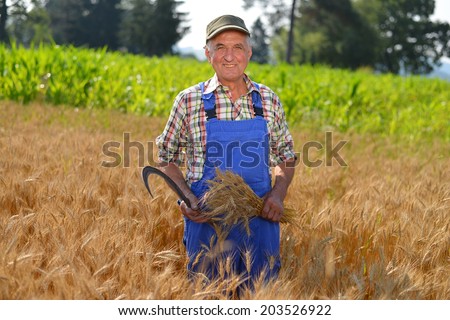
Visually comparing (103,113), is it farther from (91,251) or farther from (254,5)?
(254,5)

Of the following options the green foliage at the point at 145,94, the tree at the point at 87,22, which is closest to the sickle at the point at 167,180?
the green foliage at the point at 145,94

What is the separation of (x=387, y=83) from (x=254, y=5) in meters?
23.5

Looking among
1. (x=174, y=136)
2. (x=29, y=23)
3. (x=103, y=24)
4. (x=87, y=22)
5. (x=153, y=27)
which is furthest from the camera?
(x=103, y=24)

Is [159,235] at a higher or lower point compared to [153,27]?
lower

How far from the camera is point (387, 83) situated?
570 inches

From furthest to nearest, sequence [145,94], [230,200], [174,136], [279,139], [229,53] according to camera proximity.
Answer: [145,94] < [279,139] < [174,136] < [229,53] < [230,200]

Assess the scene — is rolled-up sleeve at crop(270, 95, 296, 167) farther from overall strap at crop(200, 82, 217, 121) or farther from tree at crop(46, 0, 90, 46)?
tree at crop(46, 0, 90, 46)

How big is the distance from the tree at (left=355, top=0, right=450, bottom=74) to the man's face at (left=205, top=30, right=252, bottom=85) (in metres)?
44.1

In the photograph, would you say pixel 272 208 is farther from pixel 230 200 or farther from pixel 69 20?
pixel 69 20

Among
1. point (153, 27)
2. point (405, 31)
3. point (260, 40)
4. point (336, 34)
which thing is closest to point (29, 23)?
point (153, 27)

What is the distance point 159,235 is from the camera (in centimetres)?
245

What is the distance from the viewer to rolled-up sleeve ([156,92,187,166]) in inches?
90.5

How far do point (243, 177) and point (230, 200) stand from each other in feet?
0.59
